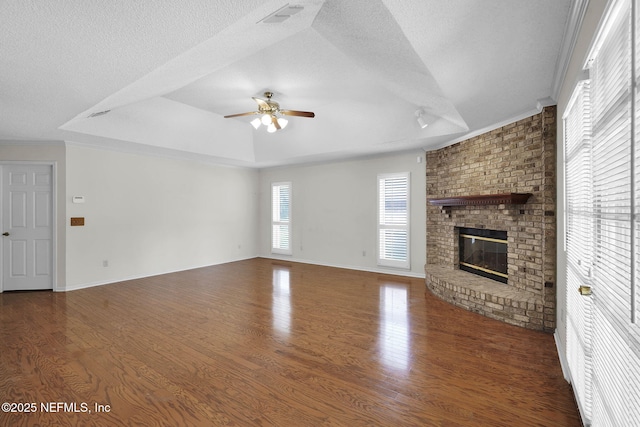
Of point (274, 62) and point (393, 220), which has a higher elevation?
point (274, 62)

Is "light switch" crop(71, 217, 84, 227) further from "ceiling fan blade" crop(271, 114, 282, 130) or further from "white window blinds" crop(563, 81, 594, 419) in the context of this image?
"white window blinds" crop(563, 81, 594, 419)

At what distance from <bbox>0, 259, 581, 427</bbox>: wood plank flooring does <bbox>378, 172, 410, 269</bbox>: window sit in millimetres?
1654

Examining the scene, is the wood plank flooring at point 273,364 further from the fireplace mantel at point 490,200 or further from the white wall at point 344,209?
the white wall at point 344,209

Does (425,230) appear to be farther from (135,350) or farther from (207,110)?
(135,350)

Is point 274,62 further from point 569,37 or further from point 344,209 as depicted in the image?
point 344,209

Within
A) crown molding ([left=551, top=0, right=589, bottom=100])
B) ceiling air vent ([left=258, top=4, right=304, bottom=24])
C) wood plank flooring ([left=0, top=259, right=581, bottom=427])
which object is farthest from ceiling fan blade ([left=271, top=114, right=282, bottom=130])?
crown molding ([left=551, top=0, right=589, bottom=100])

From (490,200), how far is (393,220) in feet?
7.82

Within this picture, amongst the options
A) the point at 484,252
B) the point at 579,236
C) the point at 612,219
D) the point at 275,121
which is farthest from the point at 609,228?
the point at 275,121

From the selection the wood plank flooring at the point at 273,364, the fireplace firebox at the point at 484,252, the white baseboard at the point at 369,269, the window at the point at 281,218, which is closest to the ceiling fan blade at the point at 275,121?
the wood plank flooring at the point at 273,364

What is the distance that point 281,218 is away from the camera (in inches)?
329

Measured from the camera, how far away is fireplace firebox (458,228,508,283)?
178 inches

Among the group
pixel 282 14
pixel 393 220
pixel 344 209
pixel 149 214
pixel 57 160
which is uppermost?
pixel 282 14

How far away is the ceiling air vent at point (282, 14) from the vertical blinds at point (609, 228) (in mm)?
1716

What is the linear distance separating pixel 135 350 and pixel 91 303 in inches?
84.1
